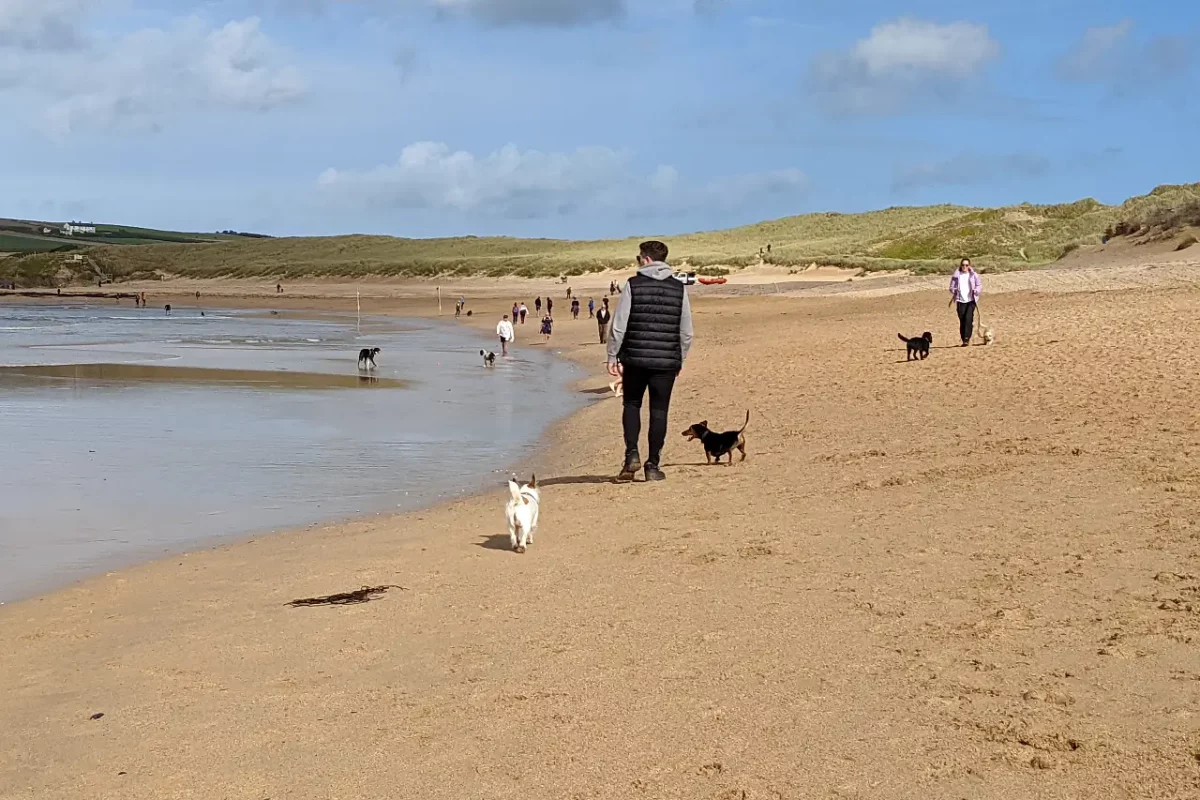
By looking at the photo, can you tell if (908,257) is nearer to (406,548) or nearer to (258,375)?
(258,375)

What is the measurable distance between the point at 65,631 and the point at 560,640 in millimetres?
2845

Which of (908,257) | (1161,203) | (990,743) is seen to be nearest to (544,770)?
(990,743)

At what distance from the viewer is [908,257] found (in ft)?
231

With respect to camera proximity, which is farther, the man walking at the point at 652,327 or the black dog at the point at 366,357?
the black dog at the point at 366,357

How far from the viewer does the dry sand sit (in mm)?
4258

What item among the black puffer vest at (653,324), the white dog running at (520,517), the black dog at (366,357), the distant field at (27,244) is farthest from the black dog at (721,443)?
the distant field at (27,244)

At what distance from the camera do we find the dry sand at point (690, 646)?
4258 millimetres

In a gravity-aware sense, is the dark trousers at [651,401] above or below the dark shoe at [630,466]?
above

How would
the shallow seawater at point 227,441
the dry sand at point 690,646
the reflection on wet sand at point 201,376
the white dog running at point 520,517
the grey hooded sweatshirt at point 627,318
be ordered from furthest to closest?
the reflection on wet sand at point 201,376, the shallow seawater at point 227,441, the grey hooded sweatshirt at point 627,318, the white dog running at point 520,517, the dry sand at point 690,646

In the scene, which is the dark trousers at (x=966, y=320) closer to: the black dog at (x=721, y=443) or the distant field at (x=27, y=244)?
the black dog at (x=721, y=443)

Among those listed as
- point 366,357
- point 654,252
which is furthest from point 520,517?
point 366,357

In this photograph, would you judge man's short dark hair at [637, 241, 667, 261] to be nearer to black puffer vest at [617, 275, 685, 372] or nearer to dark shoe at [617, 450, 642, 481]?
black puffer vest at [617, 275, 685, 372]

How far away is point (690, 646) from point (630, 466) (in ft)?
15.7

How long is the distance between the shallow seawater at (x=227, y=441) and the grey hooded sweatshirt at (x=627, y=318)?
2.43 metres
